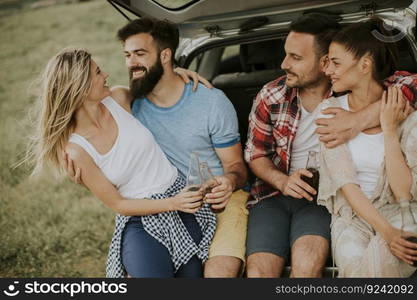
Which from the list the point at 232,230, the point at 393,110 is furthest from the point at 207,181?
the point at 393,110

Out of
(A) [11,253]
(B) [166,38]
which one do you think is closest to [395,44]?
(B) [166,38]

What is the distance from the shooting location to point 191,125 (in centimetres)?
252

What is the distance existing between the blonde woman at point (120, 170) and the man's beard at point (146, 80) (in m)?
0.16

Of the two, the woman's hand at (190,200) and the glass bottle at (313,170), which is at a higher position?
the glass bottle at (313,170)

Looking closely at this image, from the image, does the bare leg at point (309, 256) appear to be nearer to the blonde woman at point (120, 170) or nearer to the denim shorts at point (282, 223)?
the denim shorts at point (282, 223)

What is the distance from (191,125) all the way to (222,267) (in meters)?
0.65

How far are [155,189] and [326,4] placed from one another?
110 cm

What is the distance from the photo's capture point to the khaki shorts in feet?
7.57

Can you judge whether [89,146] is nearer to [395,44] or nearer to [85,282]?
[85,282]

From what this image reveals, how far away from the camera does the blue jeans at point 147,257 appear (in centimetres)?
220

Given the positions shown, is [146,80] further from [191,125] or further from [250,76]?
[250,76]

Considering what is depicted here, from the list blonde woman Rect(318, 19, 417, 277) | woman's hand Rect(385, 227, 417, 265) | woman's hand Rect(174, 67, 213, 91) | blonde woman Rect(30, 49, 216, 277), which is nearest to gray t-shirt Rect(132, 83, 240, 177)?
woman's hand Rect(174, 67, 213, 91)

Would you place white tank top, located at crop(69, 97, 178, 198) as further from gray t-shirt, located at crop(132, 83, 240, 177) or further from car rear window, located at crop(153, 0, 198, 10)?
car rear window, located at crop(153, 0, 198, 10)

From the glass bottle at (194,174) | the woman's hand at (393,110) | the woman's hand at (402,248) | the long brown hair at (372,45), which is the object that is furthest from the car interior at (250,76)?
the woman's hand at (402,248)
